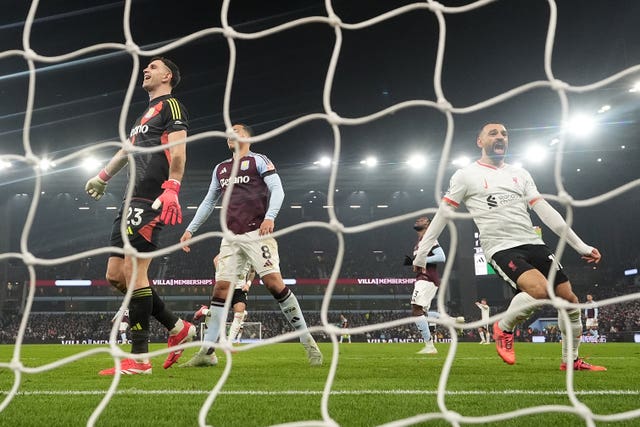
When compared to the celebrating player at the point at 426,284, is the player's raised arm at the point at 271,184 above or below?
above

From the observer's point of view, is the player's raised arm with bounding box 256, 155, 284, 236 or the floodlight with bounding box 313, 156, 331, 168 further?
the floodlight with bounding box 313, 156, 331, 168

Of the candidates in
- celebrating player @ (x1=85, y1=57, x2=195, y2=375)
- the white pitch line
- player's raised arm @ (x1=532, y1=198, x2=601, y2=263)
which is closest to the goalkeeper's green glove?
celebrating player @ (x1=85, y1=57, x2=195, y2=375)

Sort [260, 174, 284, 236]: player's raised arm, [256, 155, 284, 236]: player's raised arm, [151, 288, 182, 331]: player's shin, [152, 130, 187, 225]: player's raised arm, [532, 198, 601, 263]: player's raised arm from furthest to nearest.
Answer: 1. [256, 155, 284, 236]: player's raised arm
2. [260, 174, 284, 236]: player's raised arm
3. [151, 288, 182, 331]: player's shin
4. [532, 198, 601, 263]: player's raised arm
5. [152, 130, 187, 225]: player's raised arm

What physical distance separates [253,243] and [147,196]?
1.12m

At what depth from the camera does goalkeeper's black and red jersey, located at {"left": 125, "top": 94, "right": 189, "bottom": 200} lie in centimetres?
390

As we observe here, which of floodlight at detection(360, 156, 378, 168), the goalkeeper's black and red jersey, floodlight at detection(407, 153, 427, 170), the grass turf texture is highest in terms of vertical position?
floodlight at detection(360, 156, 378, 168)

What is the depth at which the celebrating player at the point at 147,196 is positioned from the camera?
3.79 metres

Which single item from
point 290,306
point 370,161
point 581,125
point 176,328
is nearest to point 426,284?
point 290,306

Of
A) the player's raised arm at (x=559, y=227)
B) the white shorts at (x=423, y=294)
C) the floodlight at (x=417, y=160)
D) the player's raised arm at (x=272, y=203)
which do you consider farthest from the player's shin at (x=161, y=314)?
the floodlight at (x=417, y=160)

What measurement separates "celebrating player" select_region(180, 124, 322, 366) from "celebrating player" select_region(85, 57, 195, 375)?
Result: 0.64m

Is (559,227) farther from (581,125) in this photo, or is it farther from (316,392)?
(581,125)

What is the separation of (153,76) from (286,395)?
2.53 meters

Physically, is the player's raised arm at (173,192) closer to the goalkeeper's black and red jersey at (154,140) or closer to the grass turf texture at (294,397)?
the goalkeeper's black and red jersey at (154,140)

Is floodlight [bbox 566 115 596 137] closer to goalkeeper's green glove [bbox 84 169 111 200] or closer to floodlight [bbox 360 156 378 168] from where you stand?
floodlight [bbox 360 156 378 168]
